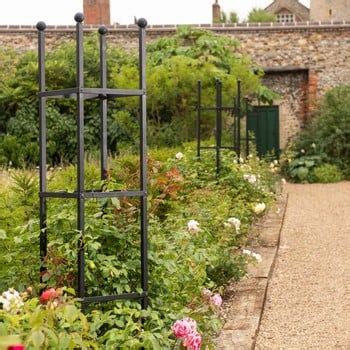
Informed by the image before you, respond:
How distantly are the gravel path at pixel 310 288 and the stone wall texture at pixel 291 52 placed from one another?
8.82 m

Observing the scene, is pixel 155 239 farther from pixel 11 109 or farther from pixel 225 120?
pixel 11 109

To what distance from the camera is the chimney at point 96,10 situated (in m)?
21.8

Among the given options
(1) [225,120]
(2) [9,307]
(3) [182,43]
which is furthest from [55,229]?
(3) [182,43]

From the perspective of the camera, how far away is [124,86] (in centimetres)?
1622

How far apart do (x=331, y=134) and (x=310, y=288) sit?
479 inches

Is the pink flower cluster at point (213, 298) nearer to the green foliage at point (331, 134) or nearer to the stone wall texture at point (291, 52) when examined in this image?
the green foliage at point (331, 134)

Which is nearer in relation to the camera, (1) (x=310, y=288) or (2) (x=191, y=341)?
(2) (x=191, y=341)

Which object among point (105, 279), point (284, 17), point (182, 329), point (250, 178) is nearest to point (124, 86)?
point (250, 178)

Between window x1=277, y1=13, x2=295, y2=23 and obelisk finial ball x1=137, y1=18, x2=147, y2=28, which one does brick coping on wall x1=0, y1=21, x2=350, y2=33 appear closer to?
obelisk finial ball x1=137, y1=18, x2=147, y2=28

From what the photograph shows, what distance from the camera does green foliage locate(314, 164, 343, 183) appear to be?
1781 cm

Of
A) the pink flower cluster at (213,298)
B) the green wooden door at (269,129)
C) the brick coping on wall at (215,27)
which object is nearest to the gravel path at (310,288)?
the pink flower cluster at (213,298)

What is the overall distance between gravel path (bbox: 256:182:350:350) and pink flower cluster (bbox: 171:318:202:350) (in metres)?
1.27

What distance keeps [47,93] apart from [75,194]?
0.49 metres

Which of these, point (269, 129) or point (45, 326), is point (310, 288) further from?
point (269, 129)
